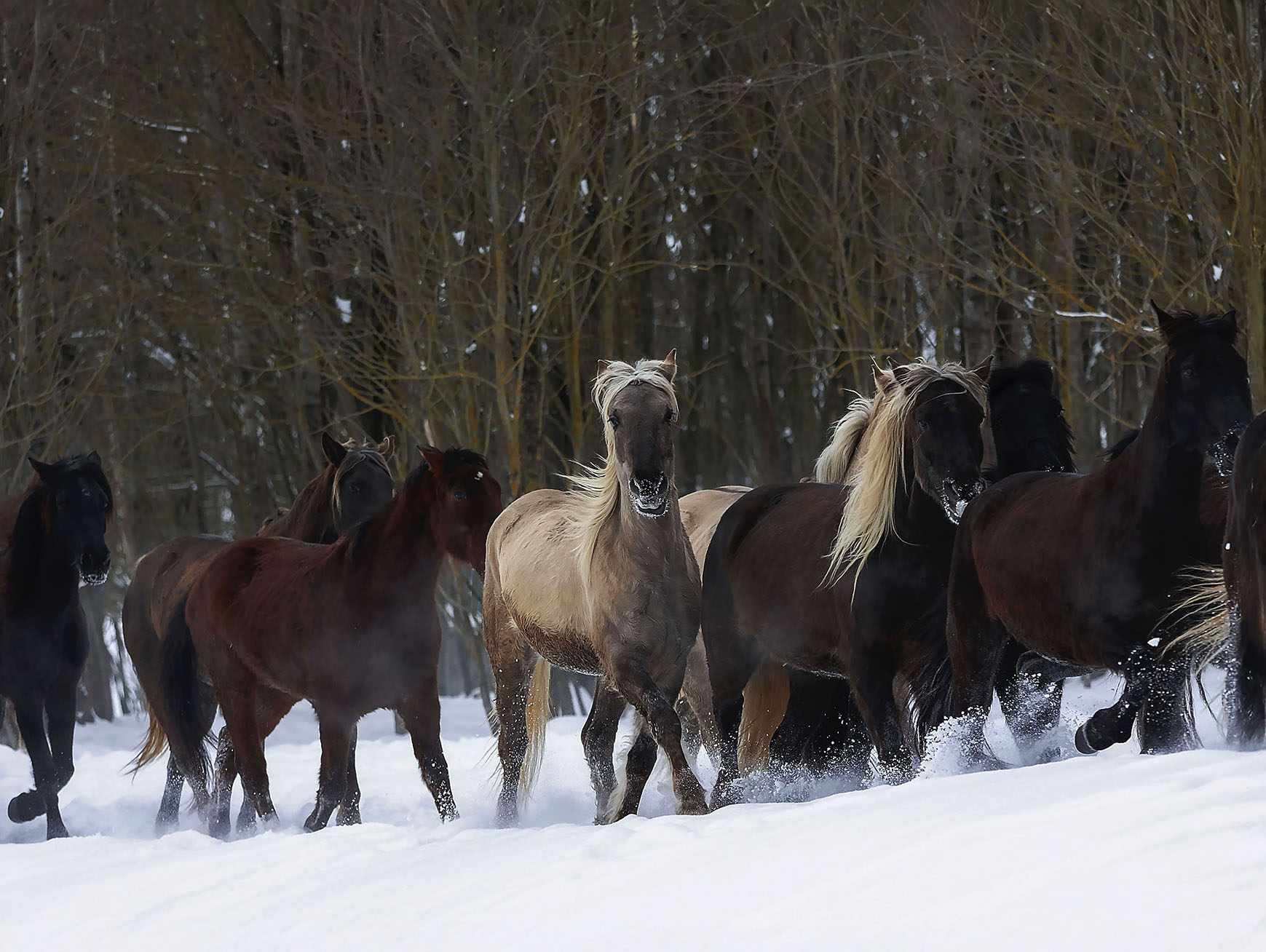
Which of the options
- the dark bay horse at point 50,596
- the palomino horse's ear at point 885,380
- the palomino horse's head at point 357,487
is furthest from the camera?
the palomino horse's head at point 357,487

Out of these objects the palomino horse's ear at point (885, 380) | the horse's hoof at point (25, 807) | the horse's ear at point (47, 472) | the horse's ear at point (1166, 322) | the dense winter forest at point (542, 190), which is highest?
the dense winter forest at point (542, 190)

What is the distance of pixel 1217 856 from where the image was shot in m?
3.33

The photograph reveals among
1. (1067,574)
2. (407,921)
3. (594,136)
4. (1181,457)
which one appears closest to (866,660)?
(1067,574)

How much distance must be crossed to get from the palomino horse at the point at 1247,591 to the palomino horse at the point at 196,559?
4833mm

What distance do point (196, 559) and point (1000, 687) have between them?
197 inches

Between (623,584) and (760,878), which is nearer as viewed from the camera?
(760,878)

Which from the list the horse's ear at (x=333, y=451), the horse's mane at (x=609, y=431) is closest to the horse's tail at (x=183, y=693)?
the horse's ear at (x=333, y=451)

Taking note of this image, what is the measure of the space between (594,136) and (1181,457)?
8848mm

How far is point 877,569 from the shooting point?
5.94 meters

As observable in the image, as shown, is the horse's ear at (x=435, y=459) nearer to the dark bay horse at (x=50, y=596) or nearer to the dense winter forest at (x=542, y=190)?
the dark bay horse at (x=50, y=596)

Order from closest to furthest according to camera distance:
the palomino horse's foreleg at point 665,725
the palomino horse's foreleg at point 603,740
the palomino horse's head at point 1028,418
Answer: the palomino horse's foreleg at point 665,725
the palomino horse's head at point 1028,418
the palomino horse's foreleg at point 603,740

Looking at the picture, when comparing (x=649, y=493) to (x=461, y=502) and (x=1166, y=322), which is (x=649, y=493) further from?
(x=1166, y=322)

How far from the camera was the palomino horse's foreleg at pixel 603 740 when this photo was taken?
24.4 ft

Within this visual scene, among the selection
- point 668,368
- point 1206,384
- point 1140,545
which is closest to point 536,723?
point 668,368
